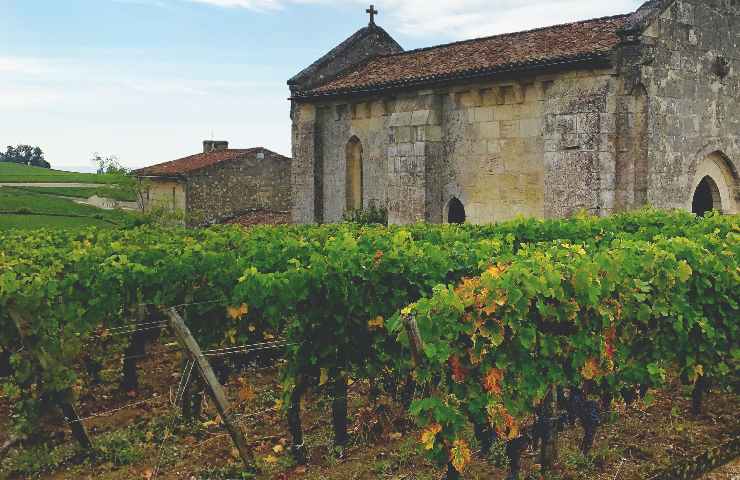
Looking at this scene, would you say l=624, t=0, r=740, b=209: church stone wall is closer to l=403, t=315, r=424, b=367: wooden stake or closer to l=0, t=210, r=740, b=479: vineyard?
l=0, t=210, r=740, b=479: vineyard

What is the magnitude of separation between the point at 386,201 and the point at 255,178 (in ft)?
38.1

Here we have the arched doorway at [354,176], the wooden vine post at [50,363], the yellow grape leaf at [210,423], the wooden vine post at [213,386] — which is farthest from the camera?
the arched doorway at [354,176]

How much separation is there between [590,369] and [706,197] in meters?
13.1

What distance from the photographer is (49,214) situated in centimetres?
3450

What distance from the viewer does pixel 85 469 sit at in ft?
24.1

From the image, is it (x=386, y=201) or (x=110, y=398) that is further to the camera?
(x=386, y=201)

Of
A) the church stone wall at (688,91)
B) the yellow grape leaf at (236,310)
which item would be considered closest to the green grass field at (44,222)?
the church stone wall at (688,91)

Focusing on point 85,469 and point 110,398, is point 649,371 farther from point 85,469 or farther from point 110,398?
point 110,398

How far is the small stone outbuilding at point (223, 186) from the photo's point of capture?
94.9ft

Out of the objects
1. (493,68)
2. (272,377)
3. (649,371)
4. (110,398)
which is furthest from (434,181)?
(649,371)

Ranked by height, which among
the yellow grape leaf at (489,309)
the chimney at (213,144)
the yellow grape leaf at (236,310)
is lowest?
the yellow grape leaf at (236,310)

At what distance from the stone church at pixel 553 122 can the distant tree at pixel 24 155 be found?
68.7 m

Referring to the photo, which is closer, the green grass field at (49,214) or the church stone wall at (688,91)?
the church stone wall at (688,91)

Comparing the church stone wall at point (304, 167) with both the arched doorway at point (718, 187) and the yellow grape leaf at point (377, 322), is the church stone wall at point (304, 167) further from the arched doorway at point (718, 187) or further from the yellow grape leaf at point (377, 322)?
the yellow grape leaf at point (377, 322)
